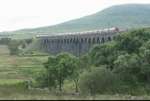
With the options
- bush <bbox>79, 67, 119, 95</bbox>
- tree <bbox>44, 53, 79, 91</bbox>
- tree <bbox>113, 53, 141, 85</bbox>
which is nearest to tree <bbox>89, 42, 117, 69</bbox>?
tree <bbox>44, 53, 79, 91</bbox>

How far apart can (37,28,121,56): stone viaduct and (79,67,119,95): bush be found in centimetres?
5456

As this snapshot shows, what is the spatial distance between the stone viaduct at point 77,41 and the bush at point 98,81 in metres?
54.6

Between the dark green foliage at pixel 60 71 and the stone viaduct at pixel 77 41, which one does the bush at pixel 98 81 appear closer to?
the dark green foliage at pixel 60 71

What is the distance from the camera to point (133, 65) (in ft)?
180

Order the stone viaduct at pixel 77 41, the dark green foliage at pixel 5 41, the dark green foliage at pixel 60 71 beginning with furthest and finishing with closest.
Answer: the dark green foliage at pixel 5 41 < the stone viaduct at pixel 77 41 < the dark green foliage at pixel 60 71

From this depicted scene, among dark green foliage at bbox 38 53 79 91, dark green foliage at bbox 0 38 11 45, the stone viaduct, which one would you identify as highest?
dark green foliage at bbox 38 53 79 91

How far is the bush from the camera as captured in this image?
4819 cm

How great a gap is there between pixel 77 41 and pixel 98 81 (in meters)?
94.6

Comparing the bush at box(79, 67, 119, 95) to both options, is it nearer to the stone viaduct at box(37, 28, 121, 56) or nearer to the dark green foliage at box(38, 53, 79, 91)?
the dark green foliage at box(38, 53, 79, 91)

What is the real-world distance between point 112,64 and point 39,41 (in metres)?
129

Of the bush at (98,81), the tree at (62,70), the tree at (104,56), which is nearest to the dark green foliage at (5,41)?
the tree at (104,56)

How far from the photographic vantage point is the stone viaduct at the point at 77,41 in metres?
117

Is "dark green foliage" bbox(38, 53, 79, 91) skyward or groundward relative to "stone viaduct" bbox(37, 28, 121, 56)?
skyward

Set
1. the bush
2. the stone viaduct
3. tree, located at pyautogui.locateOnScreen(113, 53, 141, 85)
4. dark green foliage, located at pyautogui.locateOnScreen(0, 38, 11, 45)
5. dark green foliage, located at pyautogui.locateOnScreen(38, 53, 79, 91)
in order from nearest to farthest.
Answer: the bush, tree, located at pyautogui.locateOnScreen(113, 53, 141, 85), dark green foliage, located at pyautogui.locateOnScreen(38, 53, 79, 91), the stone viaduct, dark green foliage, located at pyautogui.locateOnScreen(0, 38, 11, 45)
